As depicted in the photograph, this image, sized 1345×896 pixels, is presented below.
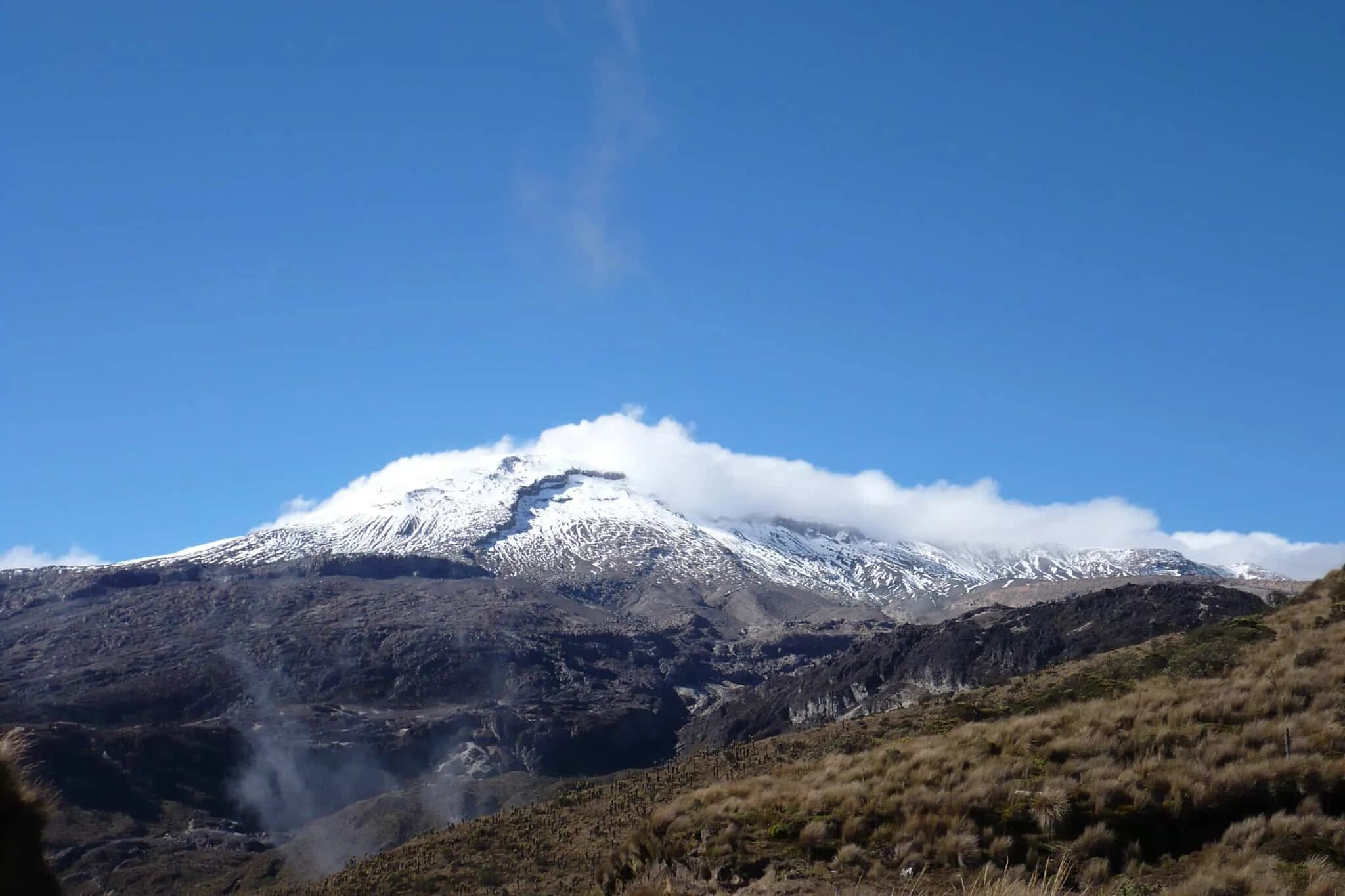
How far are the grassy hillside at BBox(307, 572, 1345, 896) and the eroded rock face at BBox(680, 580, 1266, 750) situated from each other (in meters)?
78.1

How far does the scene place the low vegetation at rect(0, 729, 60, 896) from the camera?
6316 millimetres

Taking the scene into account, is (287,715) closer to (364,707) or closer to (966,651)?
(364,707)

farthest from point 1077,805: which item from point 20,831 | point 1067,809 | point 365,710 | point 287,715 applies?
point 365,710

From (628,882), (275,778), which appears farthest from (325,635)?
(628,882)

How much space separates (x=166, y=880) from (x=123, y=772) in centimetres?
3812

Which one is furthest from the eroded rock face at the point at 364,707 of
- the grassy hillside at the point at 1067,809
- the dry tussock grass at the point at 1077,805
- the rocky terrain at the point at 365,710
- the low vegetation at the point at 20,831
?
the low vegetation at the point at 20,831

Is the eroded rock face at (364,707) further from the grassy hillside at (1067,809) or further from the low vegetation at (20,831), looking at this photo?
the low vegetation at (20,831)

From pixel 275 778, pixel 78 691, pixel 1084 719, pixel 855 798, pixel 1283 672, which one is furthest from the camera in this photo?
pixel 78 691

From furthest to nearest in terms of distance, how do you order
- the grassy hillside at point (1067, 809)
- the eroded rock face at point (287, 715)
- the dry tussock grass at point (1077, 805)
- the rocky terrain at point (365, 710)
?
1. the eroded rock face at point (287, 715)
2. the rocky terrain at point (365, 710)
3. the dry tussock grass at point (1077, 805)
4. the grassy hillside at point (1067, 809)

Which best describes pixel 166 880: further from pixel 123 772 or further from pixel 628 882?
pixel 628 882

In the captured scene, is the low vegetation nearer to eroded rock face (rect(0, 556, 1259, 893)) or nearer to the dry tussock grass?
the dry tussock grass

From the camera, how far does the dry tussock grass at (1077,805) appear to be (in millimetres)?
11072

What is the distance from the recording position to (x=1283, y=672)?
17.1 m

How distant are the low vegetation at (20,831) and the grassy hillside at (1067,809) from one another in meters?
5.99
